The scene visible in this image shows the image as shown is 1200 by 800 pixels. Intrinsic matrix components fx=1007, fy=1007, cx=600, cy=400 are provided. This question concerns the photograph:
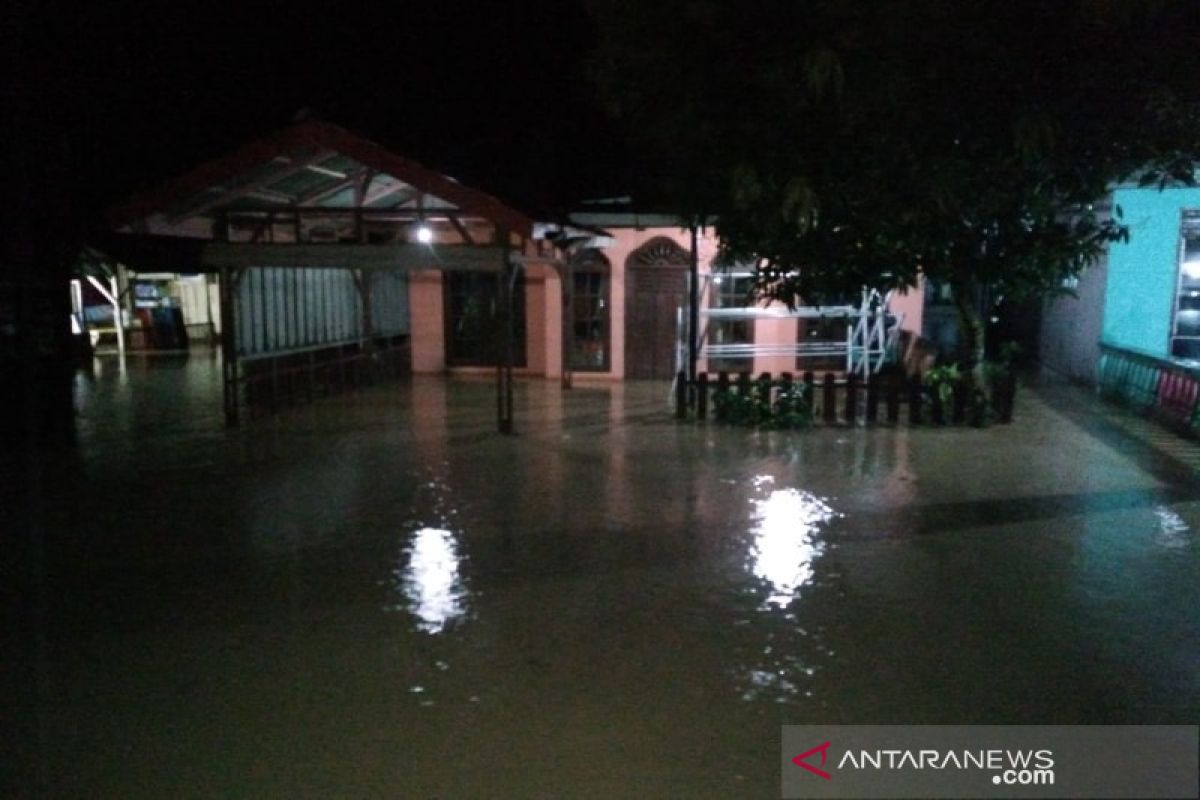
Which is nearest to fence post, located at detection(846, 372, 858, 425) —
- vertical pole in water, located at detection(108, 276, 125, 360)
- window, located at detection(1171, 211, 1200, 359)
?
window, located at detection(1171, 211, 1200, 359)

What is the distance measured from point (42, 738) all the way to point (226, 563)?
267 centimetres

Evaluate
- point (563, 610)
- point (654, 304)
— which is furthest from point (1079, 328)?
point (563, 610)

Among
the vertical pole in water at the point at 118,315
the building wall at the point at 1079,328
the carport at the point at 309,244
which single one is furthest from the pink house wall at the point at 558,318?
the vertical pole in water at the point at 118,315

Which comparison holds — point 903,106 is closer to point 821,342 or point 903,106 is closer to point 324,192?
point 324,192

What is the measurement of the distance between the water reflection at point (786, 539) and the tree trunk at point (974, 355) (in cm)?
442

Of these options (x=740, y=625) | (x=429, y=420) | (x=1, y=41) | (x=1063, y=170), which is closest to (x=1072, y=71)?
(x=1063, y=170)

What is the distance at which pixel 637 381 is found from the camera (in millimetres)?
17812

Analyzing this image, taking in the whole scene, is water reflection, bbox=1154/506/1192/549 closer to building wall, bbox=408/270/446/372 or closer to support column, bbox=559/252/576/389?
support column, bbox=559/252/576/389

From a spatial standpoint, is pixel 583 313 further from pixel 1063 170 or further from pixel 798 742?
pixel 798 742

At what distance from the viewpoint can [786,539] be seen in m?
7.89

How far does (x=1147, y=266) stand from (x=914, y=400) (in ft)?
14.3

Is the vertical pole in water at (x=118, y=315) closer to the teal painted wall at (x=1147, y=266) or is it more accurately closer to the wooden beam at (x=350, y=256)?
the wooden beam at (x=350, y=256)

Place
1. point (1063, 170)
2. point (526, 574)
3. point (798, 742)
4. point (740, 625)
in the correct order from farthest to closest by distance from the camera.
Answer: point (1063, 170) → point (526, 574) → point (740, 625) → point (798, 742)

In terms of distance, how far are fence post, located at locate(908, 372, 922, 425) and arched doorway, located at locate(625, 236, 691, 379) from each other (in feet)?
17.7
